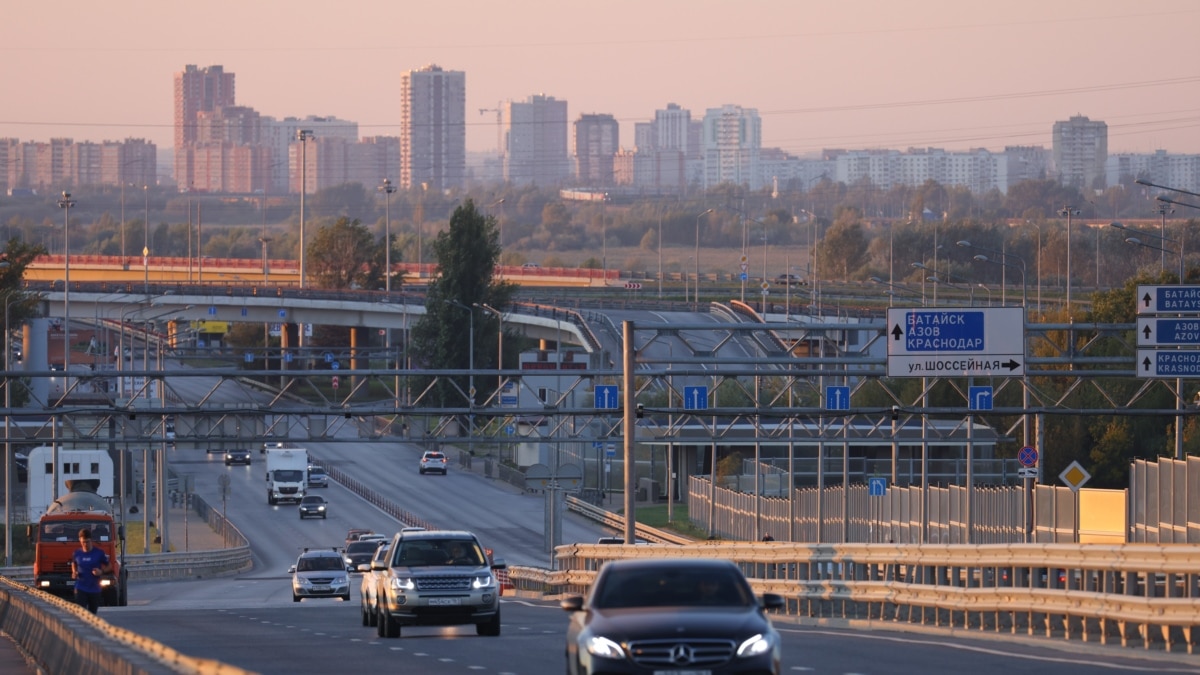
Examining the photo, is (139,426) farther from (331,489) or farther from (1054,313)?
(1054,313)

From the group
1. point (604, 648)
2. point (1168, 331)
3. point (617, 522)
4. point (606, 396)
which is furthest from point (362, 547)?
point (604, 648)

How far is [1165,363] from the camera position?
39781 millimetres

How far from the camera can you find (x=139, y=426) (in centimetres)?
5228

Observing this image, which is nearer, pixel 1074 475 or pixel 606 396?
pixel 1074 475

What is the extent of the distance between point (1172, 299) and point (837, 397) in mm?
19044

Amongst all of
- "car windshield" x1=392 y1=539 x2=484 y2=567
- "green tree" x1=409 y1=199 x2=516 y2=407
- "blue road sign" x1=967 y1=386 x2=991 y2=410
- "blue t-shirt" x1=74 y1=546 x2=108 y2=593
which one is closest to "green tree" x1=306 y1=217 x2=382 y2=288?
"green tree" x1=409 y1=199 x2=516 y2=407

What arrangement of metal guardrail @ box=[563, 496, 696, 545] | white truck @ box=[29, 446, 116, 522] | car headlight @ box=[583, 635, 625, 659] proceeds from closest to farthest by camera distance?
1. car headlight @ box=[583, 635, 625, 659]
2. metal guardrail @ box=[563, 496, 696, 545]
3. white truck @ box=[29, 446, 116, 522]

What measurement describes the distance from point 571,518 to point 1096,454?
2332 cm

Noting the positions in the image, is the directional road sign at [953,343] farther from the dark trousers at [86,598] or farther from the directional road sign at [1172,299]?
the dark trousers at [86,598]

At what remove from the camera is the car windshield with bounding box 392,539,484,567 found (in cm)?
2522

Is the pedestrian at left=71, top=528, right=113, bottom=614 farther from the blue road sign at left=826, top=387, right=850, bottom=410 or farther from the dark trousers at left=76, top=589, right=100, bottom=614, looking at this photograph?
the blue road sign at left=826, top=387, right=850, bottom=410

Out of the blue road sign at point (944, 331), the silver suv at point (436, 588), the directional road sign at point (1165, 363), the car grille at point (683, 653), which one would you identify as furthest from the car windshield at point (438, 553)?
the directional road sign at point (1165, 363)

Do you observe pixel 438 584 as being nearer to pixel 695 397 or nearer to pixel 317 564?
pixel 317 564

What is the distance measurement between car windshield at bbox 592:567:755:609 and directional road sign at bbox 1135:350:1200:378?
26.2 m
